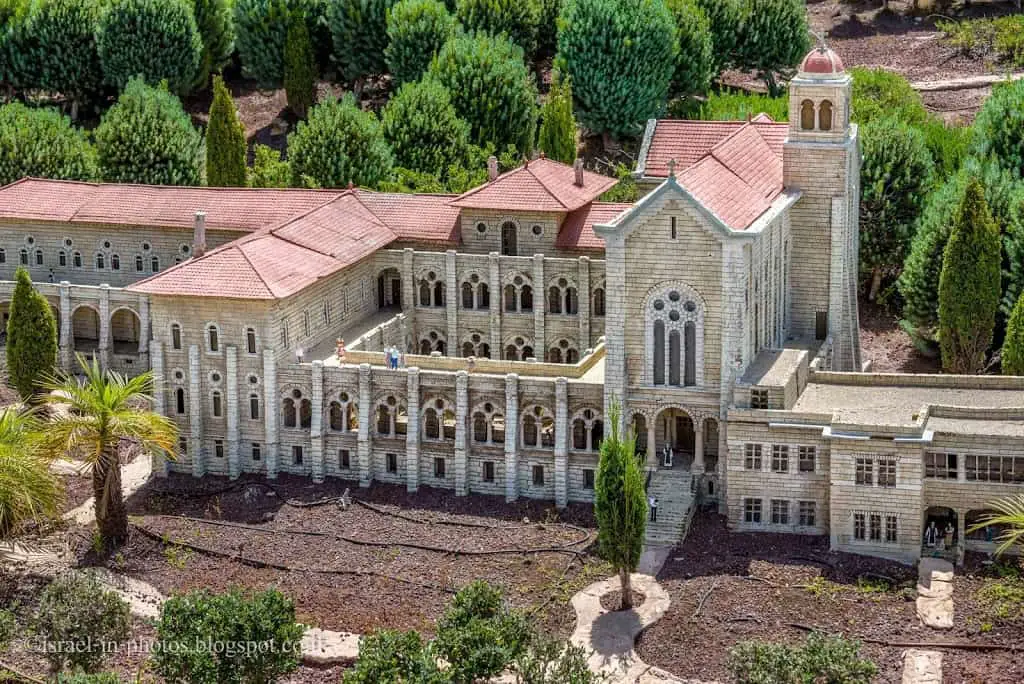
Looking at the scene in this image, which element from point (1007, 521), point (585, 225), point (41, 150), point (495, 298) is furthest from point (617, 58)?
point (1007, 521)

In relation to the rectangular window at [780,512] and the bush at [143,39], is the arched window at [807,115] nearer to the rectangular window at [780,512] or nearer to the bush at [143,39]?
the rectangular window at [780,512]

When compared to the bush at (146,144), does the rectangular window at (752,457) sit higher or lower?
lower

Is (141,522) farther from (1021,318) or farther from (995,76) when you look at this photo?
(995,76)

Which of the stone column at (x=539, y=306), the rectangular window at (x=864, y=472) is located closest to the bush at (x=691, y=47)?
the stone column at (x=539, y=306)

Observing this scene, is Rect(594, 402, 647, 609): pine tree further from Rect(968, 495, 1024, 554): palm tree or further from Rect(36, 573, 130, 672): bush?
Rect(36, 573, 130, 672): bush

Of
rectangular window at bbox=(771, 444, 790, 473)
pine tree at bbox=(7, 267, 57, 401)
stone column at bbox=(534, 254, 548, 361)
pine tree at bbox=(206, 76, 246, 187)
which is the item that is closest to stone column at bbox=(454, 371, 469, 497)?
stone column at bbox=(534, 254, 548, 361)

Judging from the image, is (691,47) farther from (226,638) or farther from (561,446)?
(226,638)
